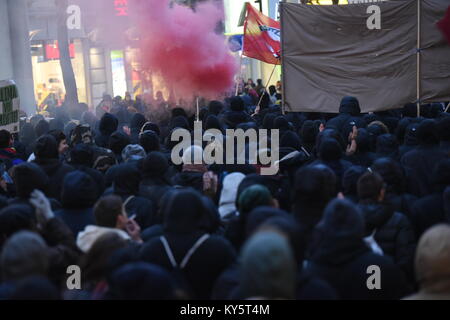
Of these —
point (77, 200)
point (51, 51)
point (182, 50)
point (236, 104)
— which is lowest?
point (77, 200)

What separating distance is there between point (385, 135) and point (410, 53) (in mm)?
3865

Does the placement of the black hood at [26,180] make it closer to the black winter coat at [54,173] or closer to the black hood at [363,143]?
the black winter coat at [54,173]

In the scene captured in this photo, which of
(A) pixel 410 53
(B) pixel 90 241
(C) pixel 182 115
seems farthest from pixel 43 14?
(B) pixel 90 241

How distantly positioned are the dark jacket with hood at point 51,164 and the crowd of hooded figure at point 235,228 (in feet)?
0.05

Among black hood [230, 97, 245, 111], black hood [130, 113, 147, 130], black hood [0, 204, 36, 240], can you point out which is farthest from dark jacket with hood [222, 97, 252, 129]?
black hood [0, 204, 36, 240]

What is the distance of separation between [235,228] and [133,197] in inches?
57.9

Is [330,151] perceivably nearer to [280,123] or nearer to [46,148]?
[280,123]

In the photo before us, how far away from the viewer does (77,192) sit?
571 cm

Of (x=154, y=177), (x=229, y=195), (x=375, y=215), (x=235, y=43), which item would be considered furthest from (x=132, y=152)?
(x=235, y=43)

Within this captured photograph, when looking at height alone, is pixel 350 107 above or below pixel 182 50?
below

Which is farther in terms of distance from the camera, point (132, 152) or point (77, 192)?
point (132, 152)

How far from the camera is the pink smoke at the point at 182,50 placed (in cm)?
1454

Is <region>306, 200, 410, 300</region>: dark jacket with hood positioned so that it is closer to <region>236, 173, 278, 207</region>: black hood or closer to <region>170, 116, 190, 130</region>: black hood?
<region>236, 173, 278, 207</region>: black hood

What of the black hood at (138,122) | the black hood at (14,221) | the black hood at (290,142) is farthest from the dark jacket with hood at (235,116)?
the black hood at (14,221)
